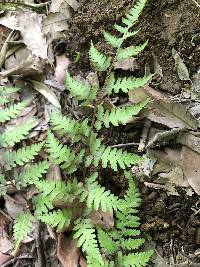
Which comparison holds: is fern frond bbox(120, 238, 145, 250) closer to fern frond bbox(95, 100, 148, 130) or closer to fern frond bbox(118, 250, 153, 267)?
fern frond bbox(118, 250, 153, 267)

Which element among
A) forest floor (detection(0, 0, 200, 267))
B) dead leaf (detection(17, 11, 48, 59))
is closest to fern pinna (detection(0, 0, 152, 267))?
forest floor (detection(0, 0, 200, 267))

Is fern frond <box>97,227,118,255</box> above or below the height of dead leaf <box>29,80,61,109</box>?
below

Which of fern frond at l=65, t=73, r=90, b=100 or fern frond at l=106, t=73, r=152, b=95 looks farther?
fern frond at l=65, t=73, r=90, b=100

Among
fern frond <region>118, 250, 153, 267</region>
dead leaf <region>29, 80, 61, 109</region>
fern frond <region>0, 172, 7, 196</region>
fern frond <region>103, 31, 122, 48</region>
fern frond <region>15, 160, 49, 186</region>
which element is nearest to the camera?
fern frond <region>118, 250, 153, 267</region>

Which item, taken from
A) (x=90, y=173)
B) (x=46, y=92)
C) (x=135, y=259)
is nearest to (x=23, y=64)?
(x=46, y=92)

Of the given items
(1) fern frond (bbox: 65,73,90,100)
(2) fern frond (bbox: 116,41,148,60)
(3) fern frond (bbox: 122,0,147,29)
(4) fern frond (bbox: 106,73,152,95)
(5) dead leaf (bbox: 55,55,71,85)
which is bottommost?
→ (5) dead leaf (bbox: 55,55,71,85)

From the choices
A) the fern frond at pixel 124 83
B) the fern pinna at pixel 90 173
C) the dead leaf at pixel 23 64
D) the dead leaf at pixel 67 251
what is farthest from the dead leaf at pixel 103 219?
the dead leaf at pixel 23 64

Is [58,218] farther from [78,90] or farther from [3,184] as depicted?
[78,90]

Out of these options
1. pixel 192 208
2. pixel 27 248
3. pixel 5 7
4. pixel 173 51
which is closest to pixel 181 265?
pixel 192 208
